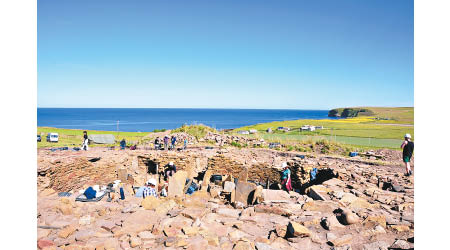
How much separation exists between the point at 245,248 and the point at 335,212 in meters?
2.80

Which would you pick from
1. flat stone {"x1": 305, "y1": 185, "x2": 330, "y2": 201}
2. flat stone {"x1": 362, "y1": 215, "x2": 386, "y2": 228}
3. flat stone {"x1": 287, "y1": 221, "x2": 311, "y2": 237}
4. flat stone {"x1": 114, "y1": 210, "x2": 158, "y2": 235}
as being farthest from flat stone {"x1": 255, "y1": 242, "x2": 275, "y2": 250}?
flat stone {"x1": 305, "y1": 185, "x2": 330, "y2": 201}

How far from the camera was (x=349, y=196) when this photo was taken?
24.9 ft

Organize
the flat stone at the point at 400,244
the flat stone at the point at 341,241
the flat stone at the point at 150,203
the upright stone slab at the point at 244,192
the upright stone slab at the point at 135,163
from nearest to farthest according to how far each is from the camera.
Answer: the flat stone at the point at 400,244
the flat stone at the point at 341,241
the flat stone at the point at 150,203
the upright stone slab at the point at 244,192
the upright stone slab at the point at 135,163

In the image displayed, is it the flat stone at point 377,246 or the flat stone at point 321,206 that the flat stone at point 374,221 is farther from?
the flat stone at point 321,206

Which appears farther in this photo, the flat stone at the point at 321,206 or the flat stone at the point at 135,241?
the flat stone at the point at 321,206

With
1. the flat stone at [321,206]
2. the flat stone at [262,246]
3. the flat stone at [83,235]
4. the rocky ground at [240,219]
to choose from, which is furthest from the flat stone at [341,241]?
the flat stone at [83,235]

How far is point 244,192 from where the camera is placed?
8836 millimetres

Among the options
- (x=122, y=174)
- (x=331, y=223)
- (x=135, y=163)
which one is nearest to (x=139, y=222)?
(x=331, y=223)

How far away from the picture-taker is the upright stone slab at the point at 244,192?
8.73 meters

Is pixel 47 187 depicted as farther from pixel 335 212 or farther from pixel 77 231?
pixel 335 212

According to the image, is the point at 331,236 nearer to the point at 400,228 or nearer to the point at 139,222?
the point at 400,228

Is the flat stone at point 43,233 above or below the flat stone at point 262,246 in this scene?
above
